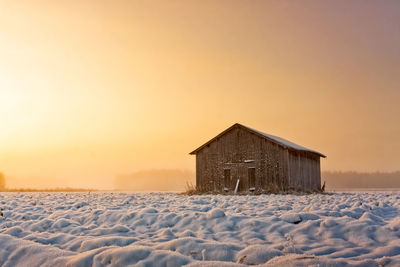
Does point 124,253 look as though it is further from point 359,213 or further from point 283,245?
point 359,213

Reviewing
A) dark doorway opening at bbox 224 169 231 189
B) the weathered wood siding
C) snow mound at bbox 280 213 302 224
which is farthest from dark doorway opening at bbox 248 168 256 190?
snow mound at bbox 280 213 302 224

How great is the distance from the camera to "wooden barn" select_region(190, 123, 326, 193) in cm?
2234

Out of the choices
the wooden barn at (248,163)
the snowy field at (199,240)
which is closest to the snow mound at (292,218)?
the snowy field at (199,240)

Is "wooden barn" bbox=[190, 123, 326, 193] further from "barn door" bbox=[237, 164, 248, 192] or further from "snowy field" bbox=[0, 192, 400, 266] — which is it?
"snowy field" bbox=[0, 192, 400, 266]

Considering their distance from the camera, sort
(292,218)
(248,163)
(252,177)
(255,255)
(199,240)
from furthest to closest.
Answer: (248,163), (252,177), (292,218), (199,240), (255,255)

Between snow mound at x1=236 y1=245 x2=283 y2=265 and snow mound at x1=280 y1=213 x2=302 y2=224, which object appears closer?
snow mound at x1=236 y1=245 x2=283 y2=265

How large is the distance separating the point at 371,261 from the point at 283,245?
1.15 meters

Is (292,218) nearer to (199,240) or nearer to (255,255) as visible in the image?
(199,240)

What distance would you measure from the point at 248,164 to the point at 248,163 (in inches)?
2.8

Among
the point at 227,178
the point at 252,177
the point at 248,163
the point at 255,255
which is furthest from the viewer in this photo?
the point at 227,178

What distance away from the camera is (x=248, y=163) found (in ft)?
76.7

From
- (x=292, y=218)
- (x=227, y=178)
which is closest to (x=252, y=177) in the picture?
(x=227, y=178)

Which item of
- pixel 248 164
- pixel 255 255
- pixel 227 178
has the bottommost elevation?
pixel 227 178

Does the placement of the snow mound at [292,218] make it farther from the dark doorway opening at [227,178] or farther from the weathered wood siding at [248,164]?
the dark doorway opening at [227,178]
